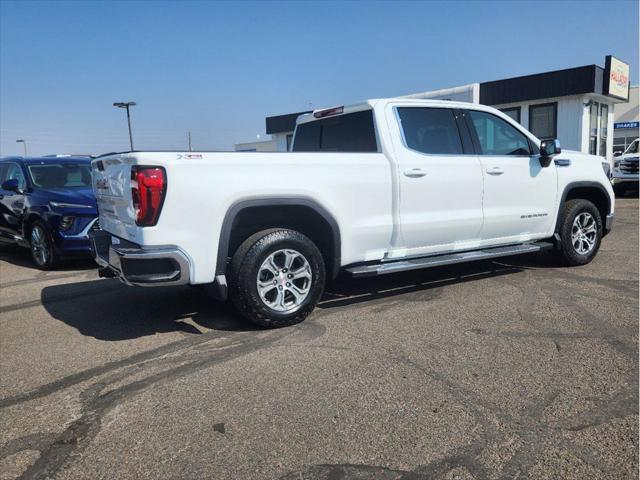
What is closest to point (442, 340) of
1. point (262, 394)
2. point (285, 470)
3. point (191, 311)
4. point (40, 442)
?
point (262, 394)

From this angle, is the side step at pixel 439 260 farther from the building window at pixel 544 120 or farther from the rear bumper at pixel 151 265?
the building window at pixel 544 120

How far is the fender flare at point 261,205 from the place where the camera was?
418 centimetres

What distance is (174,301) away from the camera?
5691 millimetres

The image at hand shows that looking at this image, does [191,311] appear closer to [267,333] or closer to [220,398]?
[267,333]

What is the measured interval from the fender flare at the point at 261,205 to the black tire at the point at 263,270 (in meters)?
0.15

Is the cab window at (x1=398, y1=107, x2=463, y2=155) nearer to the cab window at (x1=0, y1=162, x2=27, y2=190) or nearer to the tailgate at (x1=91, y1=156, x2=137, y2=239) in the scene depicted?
the tailgate at (x1=91, y1=156, x2=137, y2=239)

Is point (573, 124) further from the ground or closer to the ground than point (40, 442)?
further from the ground

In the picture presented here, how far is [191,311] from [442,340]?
2.49 metres

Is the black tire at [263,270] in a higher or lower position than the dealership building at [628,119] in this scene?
lower

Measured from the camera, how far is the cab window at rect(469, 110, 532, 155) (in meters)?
5.84

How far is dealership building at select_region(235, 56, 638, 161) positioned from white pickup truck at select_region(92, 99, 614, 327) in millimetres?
14528

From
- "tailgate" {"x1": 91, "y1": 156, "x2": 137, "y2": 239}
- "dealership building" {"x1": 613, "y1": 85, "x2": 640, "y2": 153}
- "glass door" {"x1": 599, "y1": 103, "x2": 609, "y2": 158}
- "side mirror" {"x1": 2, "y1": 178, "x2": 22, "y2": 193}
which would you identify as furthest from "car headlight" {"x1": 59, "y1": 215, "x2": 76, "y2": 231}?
"dealership building" {"x1": 613, "y1": 85, "x2": 640, "y2": 153}

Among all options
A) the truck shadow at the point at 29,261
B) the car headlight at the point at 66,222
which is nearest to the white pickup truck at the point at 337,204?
the car headlight at the point at 66,222

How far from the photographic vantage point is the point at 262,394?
3.32 m
